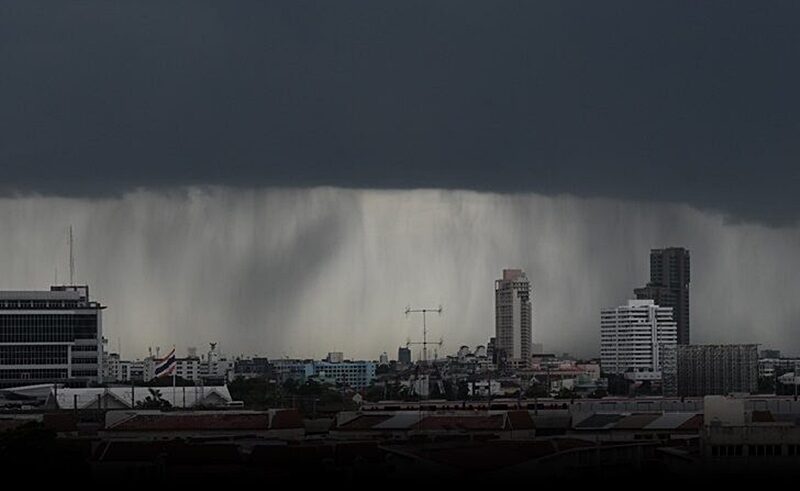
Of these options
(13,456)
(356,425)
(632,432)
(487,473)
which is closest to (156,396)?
(356,425)

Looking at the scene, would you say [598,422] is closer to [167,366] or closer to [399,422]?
[399,422]

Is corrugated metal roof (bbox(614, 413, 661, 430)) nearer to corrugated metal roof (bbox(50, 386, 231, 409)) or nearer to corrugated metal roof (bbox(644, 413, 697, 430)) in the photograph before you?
corrugated metal roof (bbox(644, 413, 697, 430))

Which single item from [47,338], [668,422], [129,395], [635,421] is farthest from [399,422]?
[47,338]

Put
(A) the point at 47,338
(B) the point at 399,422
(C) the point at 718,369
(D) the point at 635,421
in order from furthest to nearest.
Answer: (C) the point at 718,369 < (A) the point at 47,338 < (B) the point at 399,422 < (D) the point at 635,421

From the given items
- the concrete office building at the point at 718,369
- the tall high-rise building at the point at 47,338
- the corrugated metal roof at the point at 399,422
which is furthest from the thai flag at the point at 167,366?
the corrugated metal roof at the point at 399,422

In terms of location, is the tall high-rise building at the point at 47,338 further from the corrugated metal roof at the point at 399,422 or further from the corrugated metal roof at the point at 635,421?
the corrugated metal roof at the point at 635,421

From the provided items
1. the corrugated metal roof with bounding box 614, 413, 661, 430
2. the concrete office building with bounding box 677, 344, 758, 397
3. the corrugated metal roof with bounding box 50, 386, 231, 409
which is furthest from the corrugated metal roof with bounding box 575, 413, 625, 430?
the concrete office building with bounding box 677, 344, 758, 397

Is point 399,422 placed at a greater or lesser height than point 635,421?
lesser

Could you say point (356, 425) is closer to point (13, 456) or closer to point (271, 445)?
point (271, 445)
